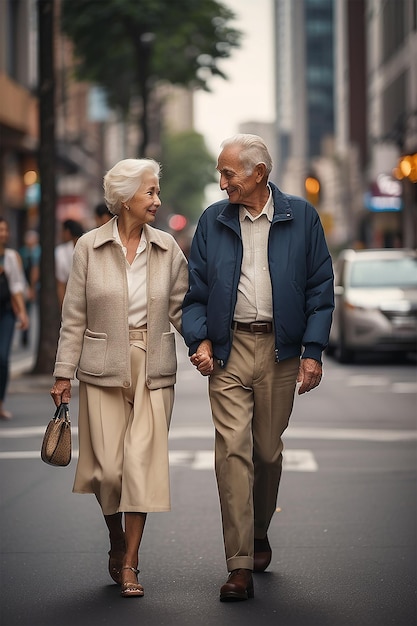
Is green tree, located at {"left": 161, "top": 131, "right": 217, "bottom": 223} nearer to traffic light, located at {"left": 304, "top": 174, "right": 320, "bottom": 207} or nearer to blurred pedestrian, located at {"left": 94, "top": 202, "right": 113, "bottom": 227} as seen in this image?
traffic light, located at {"left": 304, "top": 174, "right": 320, "bottom": 207}

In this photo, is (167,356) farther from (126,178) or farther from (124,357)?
(126,178)

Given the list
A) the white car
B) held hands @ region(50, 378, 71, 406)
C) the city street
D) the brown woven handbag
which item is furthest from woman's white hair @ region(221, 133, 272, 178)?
the white car

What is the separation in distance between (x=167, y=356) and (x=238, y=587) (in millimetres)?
1020

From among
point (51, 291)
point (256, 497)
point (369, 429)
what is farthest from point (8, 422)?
point (256, 497)

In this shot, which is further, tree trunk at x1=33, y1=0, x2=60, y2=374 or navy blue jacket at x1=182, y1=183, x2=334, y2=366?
tree trunk at x1=33, y1=0, x2=60, y2=374

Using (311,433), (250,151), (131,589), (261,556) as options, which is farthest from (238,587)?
(311,433)

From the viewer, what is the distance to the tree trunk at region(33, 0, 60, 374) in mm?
18656

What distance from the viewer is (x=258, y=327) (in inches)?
249

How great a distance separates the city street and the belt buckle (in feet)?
3.68

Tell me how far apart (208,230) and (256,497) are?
4.00 feet

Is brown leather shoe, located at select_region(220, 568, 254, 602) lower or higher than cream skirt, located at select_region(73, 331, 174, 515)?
lower

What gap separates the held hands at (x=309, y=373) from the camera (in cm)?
628

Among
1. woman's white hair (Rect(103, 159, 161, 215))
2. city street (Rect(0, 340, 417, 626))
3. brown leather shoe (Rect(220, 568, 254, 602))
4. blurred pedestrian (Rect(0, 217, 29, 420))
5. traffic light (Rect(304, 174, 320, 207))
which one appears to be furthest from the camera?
traffic light (Rect(304, 174, 320, 207))

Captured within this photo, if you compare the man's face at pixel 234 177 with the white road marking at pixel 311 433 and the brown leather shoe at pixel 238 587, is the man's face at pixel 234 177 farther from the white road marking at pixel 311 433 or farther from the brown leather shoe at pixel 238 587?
the white road marking at pixel 311 433
